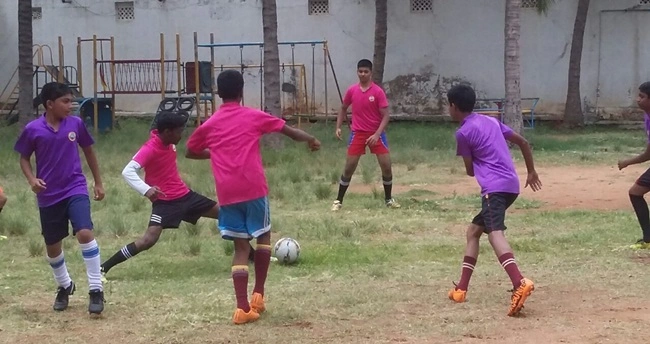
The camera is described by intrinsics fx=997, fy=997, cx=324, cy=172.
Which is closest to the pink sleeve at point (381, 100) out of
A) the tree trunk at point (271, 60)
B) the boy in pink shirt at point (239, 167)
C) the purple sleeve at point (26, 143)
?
the boy in pink shirt at point (239, 167)

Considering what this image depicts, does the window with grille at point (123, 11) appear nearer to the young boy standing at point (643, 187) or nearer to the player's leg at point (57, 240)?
the young boy standing at point (643, 187)

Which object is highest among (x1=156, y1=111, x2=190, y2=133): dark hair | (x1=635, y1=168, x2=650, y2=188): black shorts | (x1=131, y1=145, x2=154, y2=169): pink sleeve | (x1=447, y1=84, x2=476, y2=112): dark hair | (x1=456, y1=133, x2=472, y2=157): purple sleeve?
(x1=447, y1=84, x2=476, y2=112): dark hair

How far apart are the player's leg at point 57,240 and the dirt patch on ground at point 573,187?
6883 millimetres

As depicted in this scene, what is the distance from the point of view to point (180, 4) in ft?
95.5

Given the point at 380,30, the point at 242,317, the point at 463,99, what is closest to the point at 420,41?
the point at 380,30

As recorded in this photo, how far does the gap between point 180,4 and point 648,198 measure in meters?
19.0

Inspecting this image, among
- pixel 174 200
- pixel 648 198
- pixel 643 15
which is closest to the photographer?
pixel 174 200

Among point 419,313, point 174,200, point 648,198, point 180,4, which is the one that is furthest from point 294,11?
point 419,313

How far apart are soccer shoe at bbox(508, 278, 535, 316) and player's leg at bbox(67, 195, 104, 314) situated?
110 inches

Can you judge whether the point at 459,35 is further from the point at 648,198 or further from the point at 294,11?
the point at 648,198

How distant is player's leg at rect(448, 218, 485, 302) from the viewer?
23.3ft

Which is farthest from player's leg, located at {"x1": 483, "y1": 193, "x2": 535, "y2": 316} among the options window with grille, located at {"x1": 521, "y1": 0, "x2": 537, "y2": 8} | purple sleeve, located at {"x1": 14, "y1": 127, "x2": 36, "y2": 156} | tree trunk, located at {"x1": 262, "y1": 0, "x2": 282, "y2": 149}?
window with grille, located at {"x1": 521, "y1": 0, "x2": 537, "y2": 8}

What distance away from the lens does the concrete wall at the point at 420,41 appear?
89.4 feet

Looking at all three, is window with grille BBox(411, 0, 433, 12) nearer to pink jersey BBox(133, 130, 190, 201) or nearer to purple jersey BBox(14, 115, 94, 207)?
pink jersey BBox(133, 130, 190, 201)
